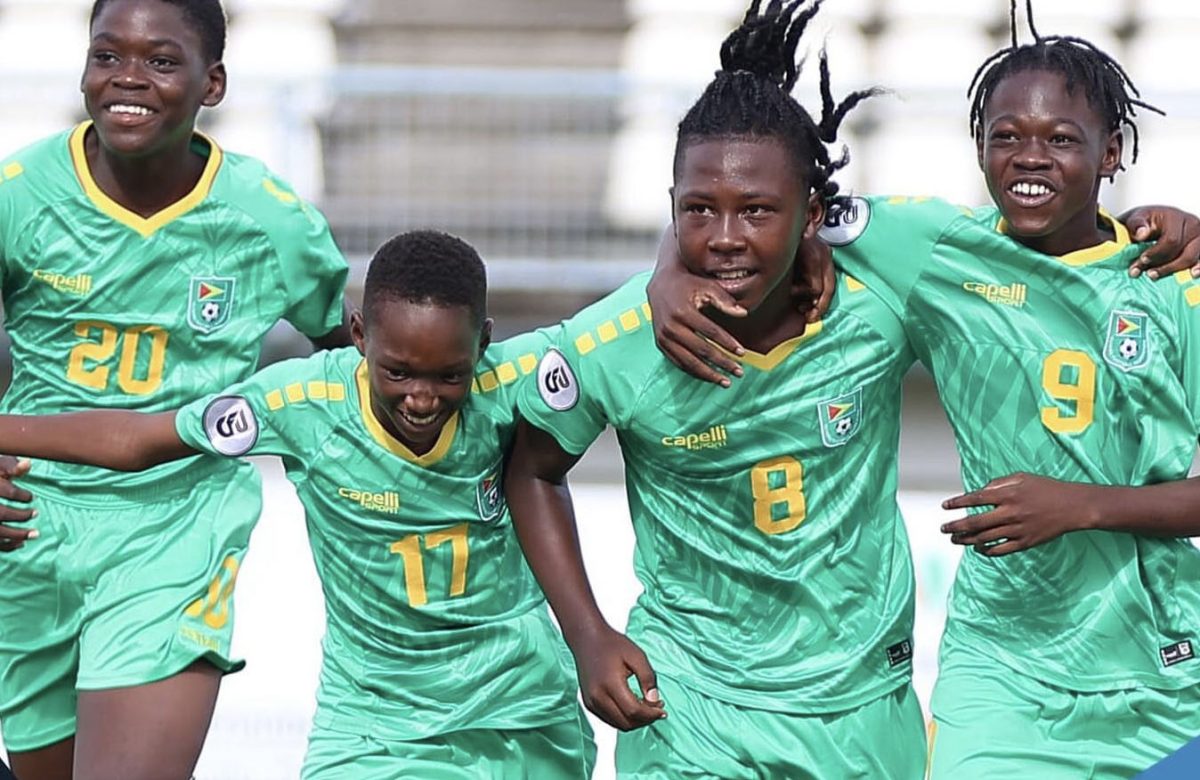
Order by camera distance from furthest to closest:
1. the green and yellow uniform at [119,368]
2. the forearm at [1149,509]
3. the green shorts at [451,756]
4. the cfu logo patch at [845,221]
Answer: the green and yellow uniform at [119,368] → the green shorts at [451,756] → the cfu logo patch at [845,221] → the forearm at [1149,509]

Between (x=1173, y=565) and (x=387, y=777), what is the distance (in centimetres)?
168

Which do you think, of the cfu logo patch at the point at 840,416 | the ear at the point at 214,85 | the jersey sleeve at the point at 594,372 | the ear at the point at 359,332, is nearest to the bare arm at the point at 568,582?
the jersey sleeve at the point at 594,372

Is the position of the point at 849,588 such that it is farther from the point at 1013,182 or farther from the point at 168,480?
the point at 168,480

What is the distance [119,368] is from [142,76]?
0.68 m

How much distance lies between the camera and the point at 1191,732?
4.67 metres

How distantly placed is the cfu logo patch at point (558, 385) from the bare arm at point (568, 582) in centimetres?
14

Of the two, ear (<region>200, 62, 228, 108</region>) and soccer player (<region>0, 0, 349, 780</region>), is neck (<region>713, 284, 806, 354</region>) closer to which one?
soccer player (<region>0, 0, 349, 780</region>)

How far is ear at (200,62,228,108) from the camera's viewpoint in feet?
18.3

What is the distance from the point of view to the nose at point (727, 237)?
4.53 meters

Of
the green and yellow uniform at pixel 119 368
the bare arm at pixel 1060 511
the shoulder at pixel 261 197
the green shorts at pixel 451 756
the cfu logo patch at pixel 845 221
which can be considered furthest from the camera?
the shoulder at pixel 261 197

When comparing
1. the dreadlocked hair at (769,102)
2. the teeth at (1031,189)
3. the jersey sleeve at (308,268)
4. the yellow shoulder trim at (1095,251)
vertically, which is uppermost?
the dreadlocked hair at (769,102)

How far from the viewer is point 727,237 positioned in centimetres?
453

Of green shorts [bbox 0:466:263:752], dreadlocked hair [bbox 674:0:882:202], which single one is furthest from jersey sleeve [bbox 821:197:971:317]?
green shorts [bbox 0:466:263:752]

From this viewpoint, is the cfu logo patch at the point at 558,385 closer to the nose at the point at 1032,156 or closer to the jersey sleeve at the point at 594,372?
the jersey sleeve at the point at 594,372
